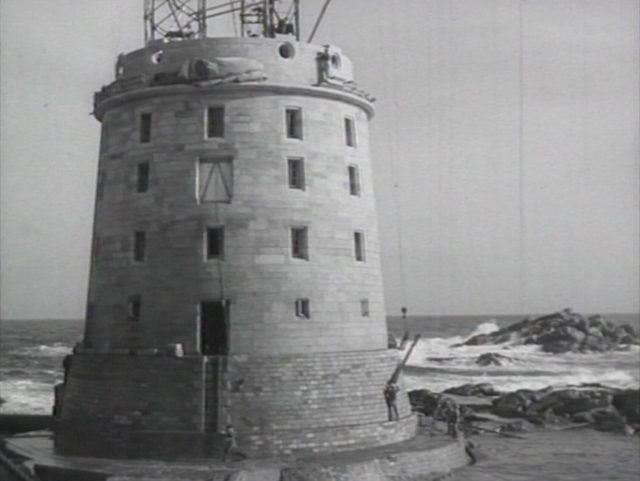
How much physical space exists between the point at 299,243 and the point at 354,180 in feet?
11.7

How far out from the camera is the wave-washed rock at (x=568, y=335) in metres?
109

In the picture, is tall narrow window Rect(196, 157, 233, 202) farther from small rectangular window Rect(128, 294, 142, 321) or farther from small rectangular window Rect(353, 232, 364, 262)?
small rectangular window Rect(353, 232, 364, 262)

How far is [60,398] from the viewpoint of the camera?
32344 mm

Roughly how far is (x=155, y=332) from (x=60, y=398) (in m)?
6.68

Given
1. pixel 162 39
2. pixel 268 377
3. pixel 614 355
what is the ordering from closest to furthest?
pixel 268 377 < pixel 162 39 < pixel 614 355

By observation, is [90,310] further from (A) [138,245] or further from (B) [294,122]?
(B) [294,122]

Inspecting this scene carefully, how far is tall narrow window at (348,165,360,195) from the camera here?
101ft

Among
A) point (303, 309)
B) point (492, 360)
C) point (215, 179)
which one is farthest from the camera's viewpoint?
point (492, 360)

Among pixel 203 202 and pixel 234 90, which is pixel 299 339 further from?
pixel 234 90

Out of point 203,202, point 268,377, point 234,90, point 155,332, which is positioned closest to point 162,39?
point 234,90

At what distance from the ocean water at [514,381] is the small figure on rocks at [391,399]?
2.77m

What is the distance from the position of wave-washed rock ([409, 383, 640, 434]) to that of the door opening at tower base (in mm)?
16662

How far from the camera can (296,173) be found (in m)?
29.1

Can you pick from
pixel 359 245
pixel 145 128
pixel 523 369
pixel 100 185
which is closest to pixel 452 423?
pixel 359 245
